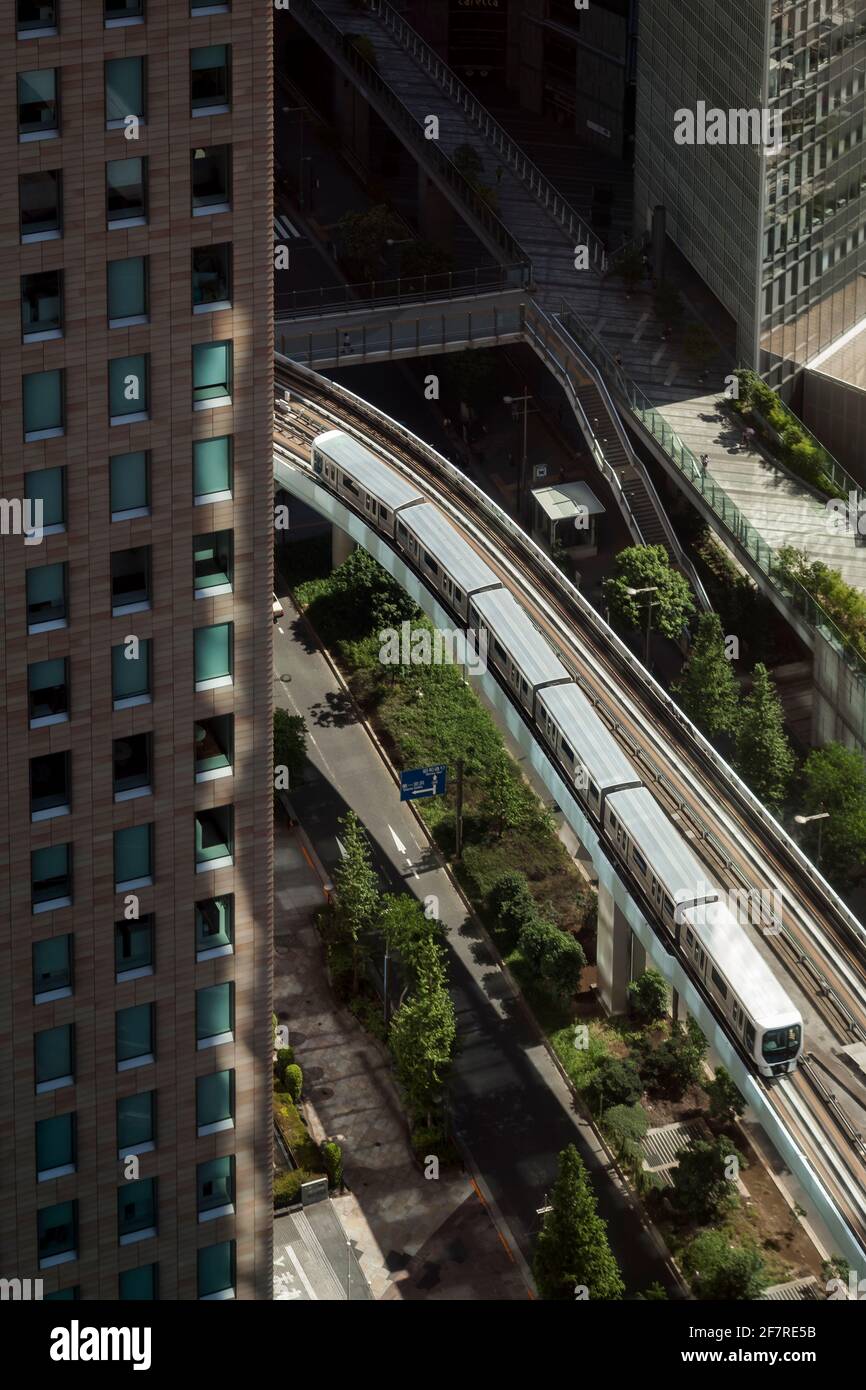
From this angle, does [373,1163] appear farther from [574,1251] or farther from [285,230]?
[285,230]

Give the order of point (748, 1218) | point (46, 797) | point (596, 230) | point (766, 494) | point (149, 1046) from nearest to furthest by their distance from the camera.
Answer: point (46, 797), point (149, 1046), point (748, 1218), point (766, 494), point (596, 230)

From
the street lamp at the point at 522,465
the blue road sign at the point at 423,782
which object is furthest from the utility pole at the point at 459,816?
the street lamp at the point at 522,465

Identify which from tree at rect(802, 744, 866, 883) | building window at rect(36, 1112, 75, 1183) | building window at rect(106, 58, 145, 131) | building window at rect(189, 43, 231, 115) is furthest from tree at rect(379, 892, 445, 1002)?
building window at rect(106, 58, 145, 131)

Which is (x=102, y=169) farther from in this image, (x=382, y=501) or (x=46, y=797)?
(x=382, y=501)

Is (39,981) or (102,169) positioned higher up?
(102,169)

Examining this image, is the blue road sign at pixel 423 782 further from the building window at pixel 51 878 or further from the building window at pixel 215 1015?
the building window at pixel 51 878

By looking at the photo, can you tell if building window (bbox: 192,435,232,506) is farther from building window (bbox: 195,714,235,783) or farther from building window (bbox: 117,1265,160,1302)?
building window (bbox: 117,1265,160,1302)

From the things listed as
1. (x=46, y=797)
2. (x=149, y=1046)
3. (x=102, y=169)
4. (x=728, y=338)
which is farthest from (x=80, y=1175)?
(x=728, y=338)
